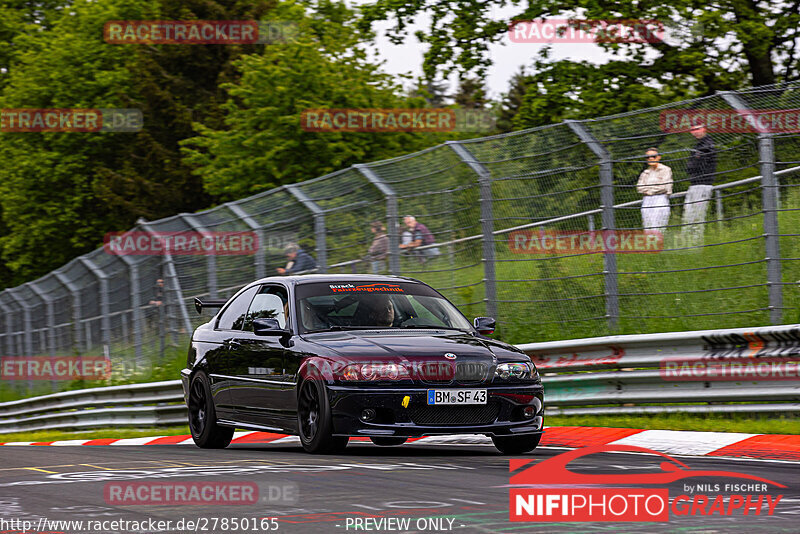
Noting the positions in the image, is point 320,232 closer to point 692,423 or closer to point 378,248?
point 378,248

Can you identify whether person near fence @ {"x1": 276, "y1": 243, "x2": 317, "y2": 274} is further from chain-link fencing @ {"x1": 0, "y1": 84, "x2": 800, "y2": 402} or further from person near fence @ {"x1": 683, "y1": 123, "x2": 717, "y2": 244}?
person near fence @ {"x1": 683, "y1": 123, "x2": 717, "y2": 244}

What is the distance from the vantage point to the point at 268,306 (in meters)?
11.0

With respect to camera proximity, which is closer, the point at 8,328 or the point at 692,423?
the point at 692,423

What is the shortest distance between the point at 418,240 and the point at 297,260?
2557 millimetres

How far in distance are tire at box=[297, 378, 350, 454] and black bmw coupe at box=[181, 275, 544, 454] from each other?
0.4 inches

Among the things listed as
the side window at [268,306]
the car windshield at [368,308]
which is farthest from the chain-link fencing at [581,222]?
the side window at [268,306]

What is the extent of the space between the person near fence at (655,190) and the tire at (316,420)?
13.7 ft

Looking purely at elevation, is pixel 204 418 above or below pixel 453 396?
below

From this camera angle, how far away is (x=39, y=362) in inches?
1076

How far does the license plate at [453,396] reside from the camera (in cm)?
912

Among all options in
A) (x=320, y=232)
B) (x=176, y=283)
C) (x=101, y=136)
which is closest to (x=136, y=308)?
(x=176, y=283)

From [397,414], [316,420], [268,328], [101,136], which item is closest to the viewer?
[397,414]

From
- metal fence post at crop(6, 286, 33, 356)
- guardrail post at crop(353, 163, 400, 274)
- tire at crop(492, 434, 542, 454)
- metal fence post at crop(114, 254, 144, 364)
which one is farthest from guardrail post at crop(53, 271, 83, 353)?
tire at crop(492, 434, 542, 454)

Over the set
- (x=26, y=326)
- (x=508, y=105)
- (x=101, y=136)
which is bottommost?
(x=26, y=326)
